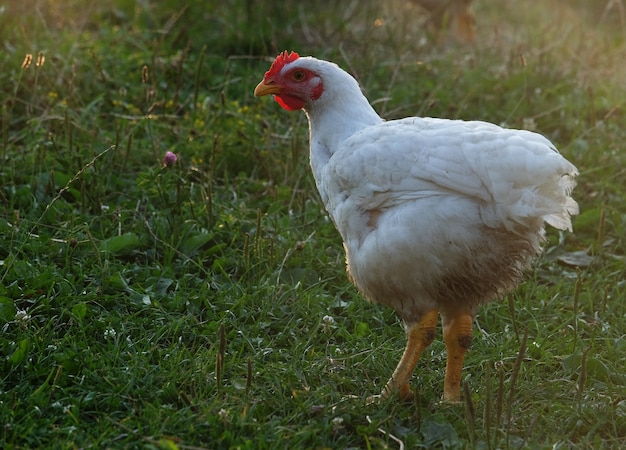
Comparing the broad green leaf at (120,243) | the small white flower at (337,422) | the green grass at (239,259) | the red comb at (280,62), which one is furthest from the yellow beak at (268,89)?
the small white flower at (337,422)

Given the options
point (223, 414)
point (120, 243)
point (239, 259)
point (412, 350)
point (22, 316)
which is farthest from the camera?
point (239, 259)

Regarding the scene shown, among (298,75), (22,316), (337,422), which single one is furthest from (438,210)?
(22,316)

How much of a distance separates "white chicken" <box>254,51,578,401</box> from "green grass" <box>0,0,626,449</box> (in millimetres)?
373

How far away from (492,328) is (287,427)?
4.79ft

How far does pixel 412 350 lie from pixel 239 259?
4.26ft

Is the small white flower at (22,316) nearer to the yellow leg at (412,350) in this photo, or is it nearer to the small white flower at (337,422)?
the small white flower at (337,422)

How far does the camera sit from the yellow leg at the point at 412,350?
3.62 m

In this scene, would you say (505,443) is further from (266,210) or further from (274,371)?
(266,210)

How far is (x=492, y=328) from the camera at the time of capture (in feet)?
14.2

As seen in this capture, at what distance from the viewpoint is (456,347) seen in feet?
12.1

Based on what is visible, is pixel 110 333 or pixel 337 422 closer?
pixel 337 422

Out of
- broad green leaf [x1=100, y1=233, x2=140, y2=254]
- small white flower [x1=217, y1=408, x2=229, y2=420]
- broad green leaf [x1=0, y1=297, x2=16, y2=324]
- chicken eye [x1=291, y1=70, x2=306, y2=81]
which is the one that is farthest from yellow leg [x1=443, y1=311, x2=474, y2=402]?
broad green leaf [x1=0, y1=297, x2=16, y2=324]

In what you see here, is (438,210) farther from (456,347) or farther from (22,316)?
(22,316)

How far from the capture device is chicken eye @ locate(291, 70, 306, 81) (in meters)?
3.96
